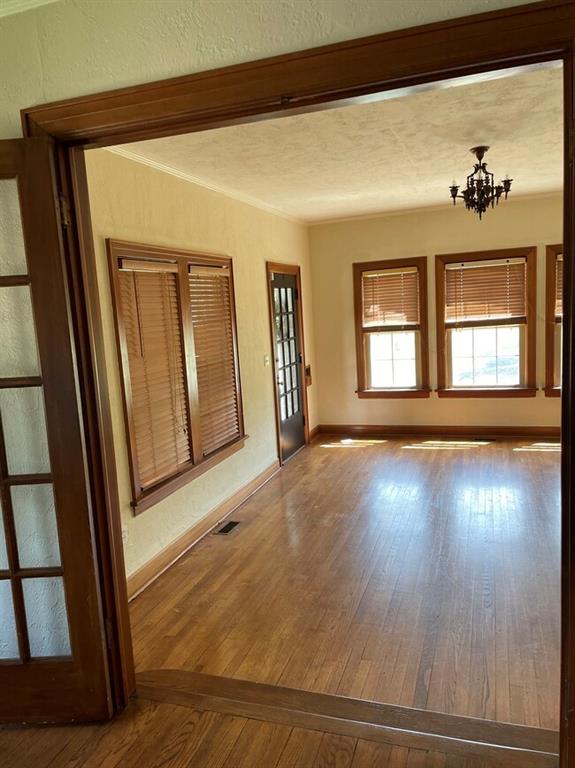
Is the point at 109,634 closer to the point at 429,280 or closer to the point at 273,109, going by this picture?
the point at 273,109

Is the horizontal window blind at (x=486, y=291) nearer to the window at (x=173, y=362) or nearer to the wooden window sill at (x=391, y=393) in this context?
the wooden window sill at (x=391, y=393)

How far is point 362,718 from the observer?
205 cm

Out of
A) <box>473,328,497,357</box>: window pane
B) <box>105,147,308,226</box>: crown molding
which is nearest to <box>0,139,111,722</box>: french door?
<box>105,147,308,226</box>: crown molding

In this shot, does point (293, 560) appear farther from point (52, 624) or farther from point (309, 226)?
point (309, 226)

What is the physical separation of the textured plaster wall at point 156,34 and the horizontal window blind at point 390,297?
5.05 meters

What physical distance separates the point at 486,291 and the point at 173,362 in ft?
13.2

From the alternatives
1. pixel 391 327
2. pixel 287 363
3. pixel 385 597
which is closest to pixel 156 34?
pixel 385 597

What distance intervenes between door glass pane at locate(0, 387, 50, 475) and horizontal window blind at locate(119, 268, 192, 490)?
4.21 feet

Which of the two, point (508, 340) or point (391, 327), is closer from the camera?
point (508, 340)

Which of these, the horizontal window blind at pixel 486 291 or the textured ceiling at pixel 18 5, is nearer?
the textured ceiling at pixel 18 5

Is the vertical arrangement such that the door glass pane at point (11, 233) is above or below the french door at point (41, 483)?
above

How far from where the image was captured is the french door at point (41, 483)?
1.87 metres

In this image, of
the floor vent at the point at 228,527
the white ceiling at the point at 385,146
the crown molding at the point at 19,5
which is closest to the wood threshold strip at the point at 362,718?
the floor vent at the point at 228,527

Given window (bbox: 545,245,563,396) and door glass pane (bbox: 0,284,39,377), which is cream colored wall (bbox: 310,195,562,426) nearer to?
window (bbox: 545,245,563,396)
